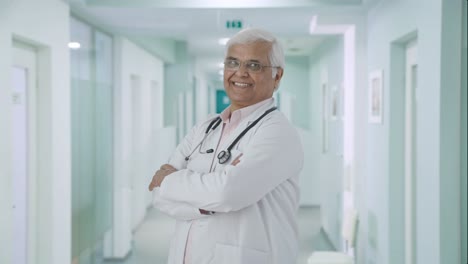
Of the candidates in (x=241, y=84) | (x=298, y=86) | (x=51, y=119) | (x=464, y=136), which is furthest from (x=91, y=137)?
(x=298, y=86)

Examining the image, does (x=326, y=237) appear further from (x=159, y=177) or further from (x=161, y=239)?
(x=159, y=177)

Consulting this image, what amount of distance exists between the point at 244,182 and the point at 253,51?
1.55 ft

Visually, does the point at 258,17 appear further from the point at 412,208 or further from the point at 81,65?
the point at 412,208

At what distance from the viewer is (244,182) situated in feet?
6.00

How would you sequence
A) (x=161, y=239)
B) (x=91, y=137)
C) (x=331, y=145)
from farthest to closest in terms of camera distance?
(x=331, y=145), (x=161, y=239), (x=91, y=137)

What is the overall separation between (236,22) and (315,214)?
15.8ft

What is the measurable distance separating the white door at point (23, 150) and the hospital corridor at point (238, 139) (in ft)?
0.05

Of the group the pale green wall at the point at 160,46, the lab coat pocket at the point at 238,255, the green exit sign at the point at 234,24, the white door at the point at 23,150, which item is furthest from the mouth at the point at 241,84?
the pale green wall at the point at 160,46

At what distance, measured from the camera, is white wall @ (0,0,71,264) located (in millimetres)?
3746

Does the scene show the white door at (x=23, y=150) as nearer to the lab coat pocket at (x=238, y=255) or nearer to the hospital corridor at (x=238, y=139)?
the hospital corridor at (x=238, y=139)

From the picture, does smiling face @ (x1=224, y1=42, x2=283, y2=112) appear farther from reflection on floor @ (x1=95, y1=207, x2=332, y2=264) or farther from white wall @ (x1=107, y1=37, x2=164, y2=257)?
white wall @ (x1=107, y1=37, x2=164, y2=257)

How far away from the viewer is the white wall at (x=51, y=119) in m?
3.75

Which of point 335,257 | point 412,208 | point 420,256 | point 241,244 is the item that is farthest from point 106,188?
point 241,244

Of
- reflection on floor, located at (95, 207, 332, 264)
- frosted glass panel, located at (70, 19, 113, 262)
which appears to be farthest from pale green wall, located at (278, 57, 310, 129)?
frosted glass panel, located at (70, 19, 113, 262)
